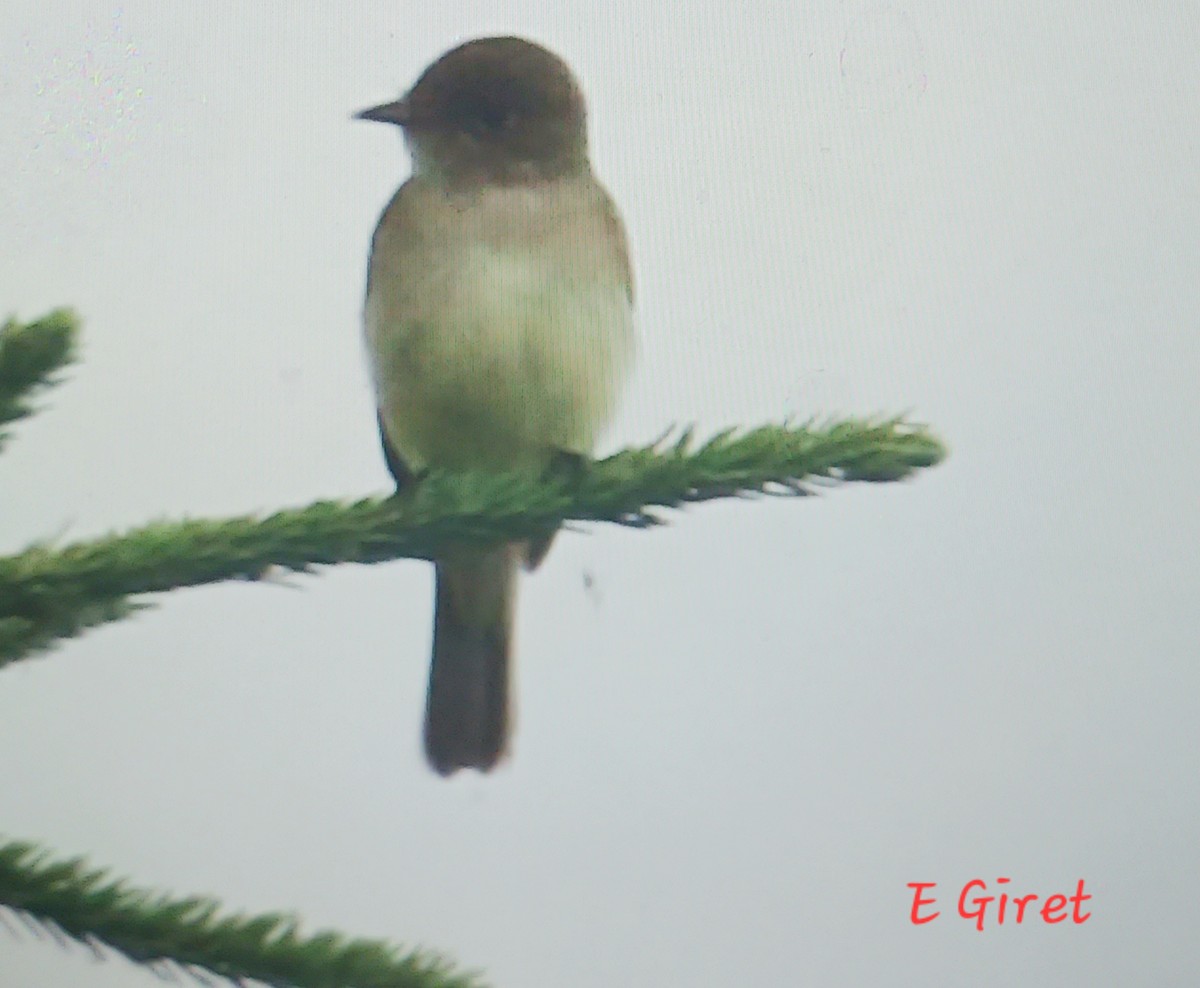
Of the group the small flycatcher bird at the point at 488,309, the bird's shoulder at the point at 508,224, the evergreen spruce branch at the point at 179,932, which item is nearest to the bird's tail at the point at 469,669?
the small flycatcher bird at the point at 488,309

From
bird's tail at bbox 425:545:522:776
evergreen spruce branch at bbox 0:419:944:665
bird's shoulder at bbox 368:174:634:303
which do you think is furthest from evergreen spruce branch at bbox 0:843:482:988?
bird's shoulder at bbox 368:174:634:303

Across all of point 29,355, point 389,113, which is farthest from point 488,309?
point 29,355

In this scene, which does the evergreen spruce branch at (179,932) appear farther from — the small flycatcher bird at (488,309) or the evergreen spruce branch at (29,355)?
the small flycatcher bird at (488,309)

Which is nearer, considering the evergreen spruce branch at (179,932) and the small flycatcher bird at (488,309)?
the evergreen spruce branch at (179,932)

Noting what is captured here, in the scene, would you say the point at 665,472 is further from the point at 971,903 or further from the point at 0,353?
the point at 971,903

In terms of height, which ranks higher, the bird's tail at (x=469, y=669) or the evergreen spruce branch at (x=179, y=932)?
the bird's tail at (x=469, y=669)

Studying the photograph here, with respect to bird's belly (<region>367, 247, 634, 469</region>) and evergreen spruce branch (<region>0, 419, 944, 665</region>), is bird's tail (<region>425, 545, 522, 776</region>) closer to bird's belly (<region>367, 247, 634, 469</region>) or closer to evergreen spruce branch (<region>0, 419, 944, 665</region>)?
bird's belly (<region>367, 247, 634, 469</region>)

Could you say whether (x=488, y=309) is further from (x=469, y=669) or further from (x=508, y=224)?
(x=469, y=669)

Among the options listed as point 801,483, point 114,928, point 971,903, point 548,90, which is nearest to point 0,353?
point 114,928
